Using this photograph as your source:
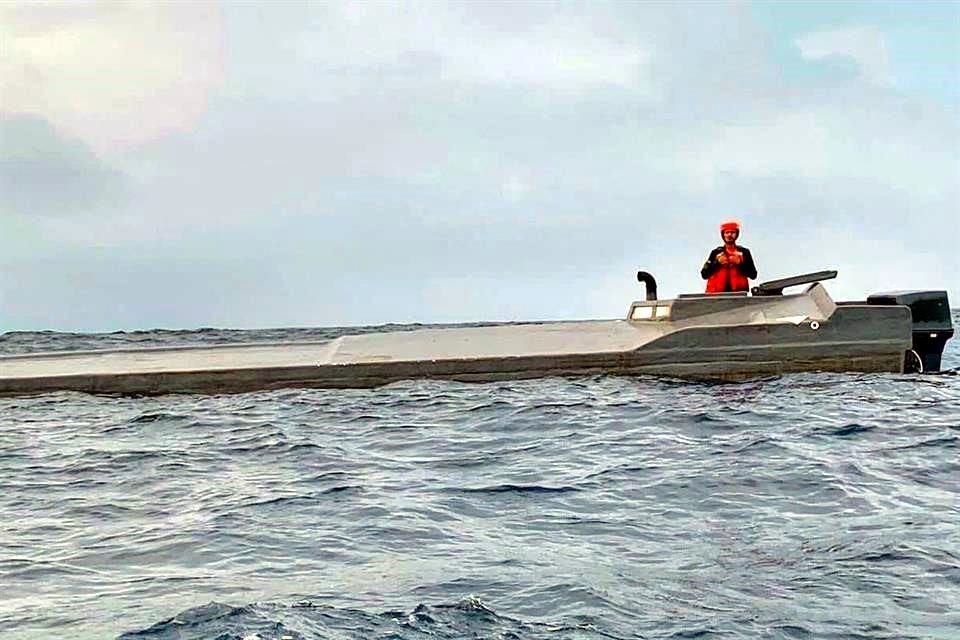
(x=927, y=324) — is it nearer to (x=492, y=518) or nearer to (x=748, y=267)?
(x=748, y=267)

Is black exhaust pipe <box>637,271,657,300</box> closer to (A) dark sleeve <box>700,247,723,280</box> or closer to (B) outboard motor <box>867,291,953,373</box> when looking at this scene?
(A) dark sleeve <box>700,247,723,280</box>

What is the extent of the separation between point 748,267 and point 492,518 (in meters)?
10.4

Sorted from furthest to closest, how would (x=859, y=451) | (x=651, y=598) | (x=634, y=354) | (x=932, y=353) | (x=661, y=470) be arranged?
(x=932, y=353) → (x=634, y=354) → (x=859, y=451) → (x=661, y=470) → (x=651, y=598)

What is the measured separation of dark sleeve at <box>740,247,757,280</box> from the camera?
17.8m

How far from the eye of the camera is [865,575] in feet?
21.9

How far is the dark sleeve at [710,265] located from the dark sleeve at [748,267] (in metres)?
0.34

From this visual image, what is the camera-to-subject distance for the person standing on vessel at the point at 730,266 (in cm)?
1775

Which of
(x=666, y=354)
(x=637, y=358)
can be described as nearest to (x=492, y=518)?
(x=637, y=358)

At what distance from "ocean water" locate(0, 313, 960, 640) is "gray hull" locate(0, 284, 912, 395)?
4.83 ft

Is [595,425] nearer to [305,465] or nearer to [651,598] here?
[305,465]

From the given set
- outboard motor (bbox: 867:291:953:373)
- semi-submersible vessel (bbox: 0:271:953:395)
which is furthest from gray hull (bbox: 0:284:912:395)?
outboard motor (bbox: 867:291:953:373)

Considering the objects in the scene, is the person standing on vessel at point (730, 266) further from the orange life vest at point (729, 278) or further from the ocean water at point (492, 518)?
the ocean water at point (492, 518)

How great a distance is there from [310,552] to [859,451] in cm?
536

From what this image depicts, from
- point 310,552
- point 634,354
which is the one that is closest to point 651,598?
point 310,552
